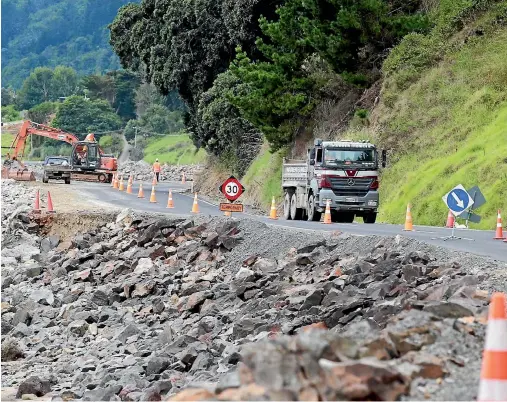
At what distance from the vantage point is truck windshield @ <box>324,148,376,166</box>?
29.2m

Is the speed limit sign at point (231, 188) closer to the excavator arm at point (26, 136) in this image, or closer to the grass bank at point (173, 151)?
the excavator arm at point (26, 136)

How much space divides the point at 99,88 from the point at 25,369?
143671mm

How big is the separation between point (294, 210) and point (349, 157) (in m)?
4.06

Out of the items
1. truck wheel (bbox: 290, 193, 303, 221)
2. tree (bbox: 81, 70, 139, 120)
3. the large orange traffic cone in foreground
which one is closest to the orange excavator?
truck wheel (bbox: 290, 193, 303, 221)

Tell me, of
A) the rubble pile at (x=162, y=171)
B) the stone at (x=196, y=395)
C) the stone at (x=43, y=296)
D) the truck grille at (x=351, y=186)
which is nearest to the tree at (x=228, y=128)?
the truck grille at (x=351, y=186)

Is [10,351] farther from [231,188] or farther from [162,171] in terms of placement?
[162,171]

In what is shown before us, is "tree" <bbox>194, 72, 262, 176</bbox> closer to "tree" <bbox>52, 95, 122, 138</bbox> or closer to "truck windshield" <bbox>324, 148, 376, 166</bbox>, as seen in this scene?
"truck windshield" <bbox>324, 148, 376, 166</bbox>

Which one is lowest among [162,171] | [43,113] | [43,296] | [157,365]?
[43,296]

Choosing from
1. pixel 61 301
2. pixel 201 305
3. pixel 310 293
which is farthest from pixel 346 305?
pixel 61 301

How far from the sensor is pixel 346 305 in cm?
1408

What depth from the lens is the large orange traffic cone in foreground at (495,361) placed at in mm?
6707

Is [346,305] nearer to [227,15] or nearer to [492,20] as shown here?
[492,20]

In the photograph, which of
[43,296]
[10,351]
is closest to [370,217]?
[43,296]

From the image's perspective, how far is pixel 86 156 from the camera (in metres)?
60.1
